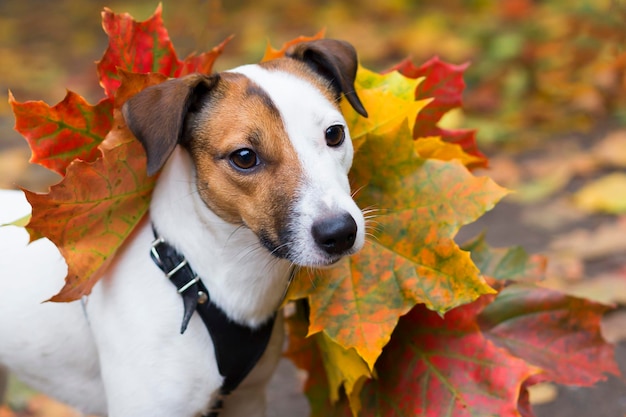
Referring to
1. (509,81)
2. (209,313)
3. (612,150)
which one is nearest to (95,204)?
(209,313)

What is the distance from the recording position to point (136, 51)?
2.39 m

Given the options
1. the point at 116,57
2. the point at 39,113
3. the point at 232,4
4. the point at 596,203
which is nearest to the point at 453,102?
the point at 116,57

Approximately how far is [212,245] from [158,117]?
1.39 ft

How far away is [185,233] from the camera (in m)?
2.33

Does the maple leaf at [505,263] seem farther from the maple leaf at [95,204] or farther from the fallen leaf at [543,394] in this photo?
the maple leaf at [95,204]

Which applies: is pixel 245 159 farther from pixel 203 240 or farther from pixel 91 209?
pixel 91 209

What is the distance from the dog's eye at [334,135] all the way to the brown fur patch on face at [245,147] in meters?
0.13

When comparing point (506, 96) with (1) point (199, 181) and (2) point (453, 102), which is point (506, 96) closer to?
(2) point (453, 102)

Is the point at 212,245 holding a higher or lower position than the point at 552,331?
higher

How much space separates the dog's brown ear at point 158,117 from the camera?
2094mm

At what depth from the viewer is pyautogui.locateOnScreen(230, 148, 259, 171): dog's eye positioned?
2158 millimetres

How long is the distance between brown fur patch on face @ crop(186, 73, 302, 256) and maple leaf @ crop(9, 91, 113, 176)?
0.29 metres

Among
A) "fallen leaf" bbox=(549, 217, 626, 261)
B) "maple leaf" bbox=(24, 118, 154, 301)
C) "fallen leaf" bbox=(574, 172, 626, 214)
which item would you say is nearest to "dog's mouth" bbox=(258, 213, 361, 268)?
"maple leaf" bbox=(24, 118, 154, 301)

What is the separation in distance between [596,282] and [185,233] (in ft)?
7.81
